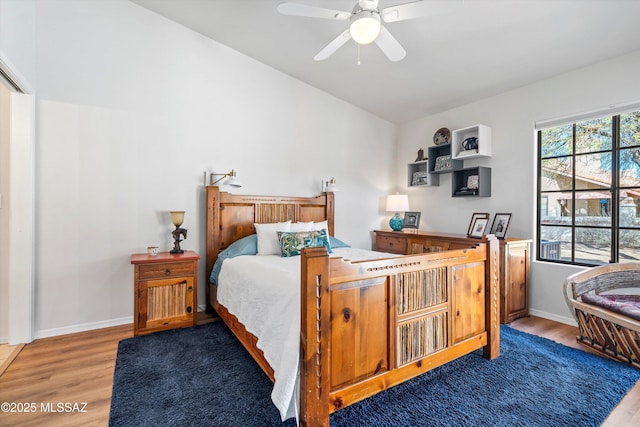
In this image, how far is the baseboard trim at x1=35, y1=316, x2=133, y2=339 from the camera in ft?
9.00

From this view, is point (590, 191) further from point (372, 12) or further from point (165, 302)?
point (165, 302)

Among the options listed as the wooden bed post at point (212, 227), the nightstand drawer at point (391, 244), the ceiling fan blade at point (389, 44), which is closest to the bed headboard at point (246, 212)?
the wooden bed post at point (212, 227)

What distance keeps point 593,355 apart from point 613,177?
5.51 ft

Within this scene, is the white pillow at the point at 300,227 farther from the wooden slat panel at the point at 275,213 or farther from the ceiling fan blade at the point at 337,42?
the ceiling fan blade at the point at 337,42

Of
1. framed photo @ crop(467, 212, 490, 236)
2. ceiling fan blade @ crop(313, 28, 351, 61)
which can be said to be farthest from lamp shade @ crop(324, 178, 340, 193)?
ceiling fan blade @ crop(313, 28, 351, 61)

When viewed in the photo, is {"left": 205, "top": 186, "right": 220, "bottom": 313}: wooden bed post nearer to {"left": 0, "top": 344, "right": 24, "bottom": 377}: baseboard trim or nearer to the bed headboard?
the bed headboard

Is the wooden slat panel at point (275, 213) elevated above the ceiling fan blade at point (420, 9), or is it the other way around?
the ceiling fan blade at point (420, 9)

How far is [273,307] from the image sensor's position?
186cm

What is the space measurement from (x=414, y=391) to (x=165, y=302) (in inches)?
90.7

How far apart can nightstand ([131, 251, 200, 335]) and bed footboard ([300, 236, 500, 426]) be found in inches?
75.0

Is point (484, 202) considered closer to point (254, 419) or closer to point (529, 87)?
point (529, 87)

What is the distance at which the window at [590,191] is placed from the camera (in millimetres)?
2805

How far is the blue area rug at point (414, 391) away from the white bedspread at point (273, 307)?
303 mm

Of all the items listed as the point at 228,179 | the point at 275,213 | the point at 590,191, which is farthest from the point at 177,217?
the point at 590,191
